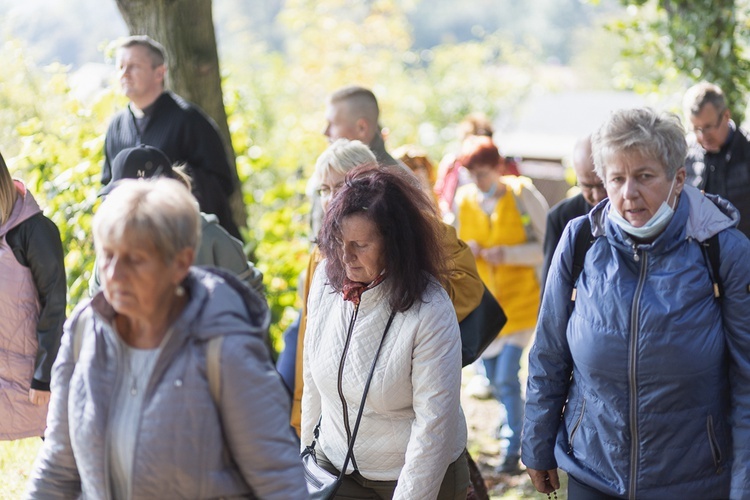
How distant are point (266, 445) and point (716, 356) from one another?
1.59 meters

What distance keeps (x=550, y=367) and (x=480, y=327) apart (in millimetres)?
566

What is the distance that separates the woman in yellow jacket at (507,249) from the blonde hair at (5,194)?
125 inches

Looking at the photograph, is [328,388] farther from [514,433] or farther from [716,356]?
[514,433]

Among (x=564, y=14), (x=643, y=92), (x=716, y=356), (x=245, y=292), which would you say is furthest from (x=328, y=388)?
(x=564, y=14)

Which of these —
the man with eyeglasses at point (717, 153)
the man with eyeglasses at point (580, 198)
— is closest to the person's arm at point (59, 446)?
the man with eyeglasses at point (580, 198)

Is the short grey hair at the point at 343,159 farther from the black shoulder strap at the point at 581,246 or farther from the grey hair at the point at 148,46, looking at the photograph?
the grey hair at the point at 148,46

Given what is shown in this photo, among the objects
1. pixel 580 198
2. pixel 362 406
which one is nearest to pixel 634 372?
pixel 362 406

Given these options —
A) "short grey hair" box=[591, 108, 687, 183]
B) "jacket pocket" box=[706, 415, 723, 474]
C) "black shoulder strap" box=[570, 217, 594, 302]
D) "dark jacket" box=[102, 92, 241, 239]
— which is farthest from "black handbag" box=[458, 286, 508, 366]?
"dark jacket" box=[102, 92, 241, 239]

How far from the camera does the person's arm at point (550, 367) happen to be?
3.77 m

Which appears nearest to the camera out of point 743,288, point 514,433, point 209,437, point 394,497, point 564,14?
point 209,437

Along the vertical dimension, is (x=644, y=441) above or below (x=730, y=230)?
below

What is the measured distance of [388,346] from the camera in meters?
3.77

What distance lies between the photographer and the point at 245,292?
2.87m

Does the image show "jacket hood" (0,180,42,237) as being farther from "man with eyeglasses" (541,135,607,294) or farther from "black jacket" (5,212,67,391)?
"man with eyeglasses" (541,135,607,294)
